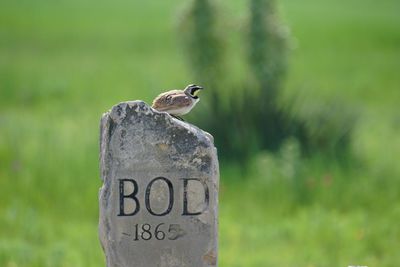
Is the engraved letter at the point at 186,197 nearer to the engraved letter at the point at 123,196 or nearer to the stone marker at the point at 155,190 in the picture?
the stone marker at the point at 155,190

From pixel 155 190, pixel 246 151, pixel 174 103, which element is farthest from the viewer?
pixel 246 151

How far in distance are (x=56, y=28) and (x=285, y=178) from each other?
1751 cm

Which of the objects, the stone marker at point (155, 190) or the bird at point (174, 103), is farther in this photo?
the bird at point (174, 103)

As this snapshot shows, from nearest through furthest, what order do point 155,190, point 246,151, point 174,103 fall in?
point 155,190
point 174,103
point 246,151

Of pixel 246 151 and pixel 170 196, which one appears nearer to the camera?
pixel 170 196

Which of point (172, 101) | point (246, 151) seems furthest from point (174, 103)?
point (246, 151)

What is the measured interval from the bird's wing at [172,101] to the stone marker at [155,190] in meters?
0.37

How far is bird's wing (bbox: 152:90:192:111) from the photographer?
650 cm

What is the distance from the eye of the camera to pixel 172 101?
21.3 feet

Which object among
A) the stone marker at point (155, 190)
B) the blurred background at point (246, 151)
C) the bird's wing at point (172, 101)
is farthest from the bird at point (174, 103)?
the blurred background at point (246, 151)

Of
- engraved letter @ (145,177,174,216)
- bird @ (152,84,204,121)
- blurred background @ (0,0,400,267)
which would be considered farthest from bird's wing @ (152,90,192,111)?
blurred background @ (0,0,400,267)

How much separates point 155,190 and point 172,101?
2.31ft

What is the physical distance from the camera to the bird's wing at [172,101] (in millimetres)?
6504

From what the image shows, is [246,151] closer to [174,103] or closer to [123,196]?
[174,103]
